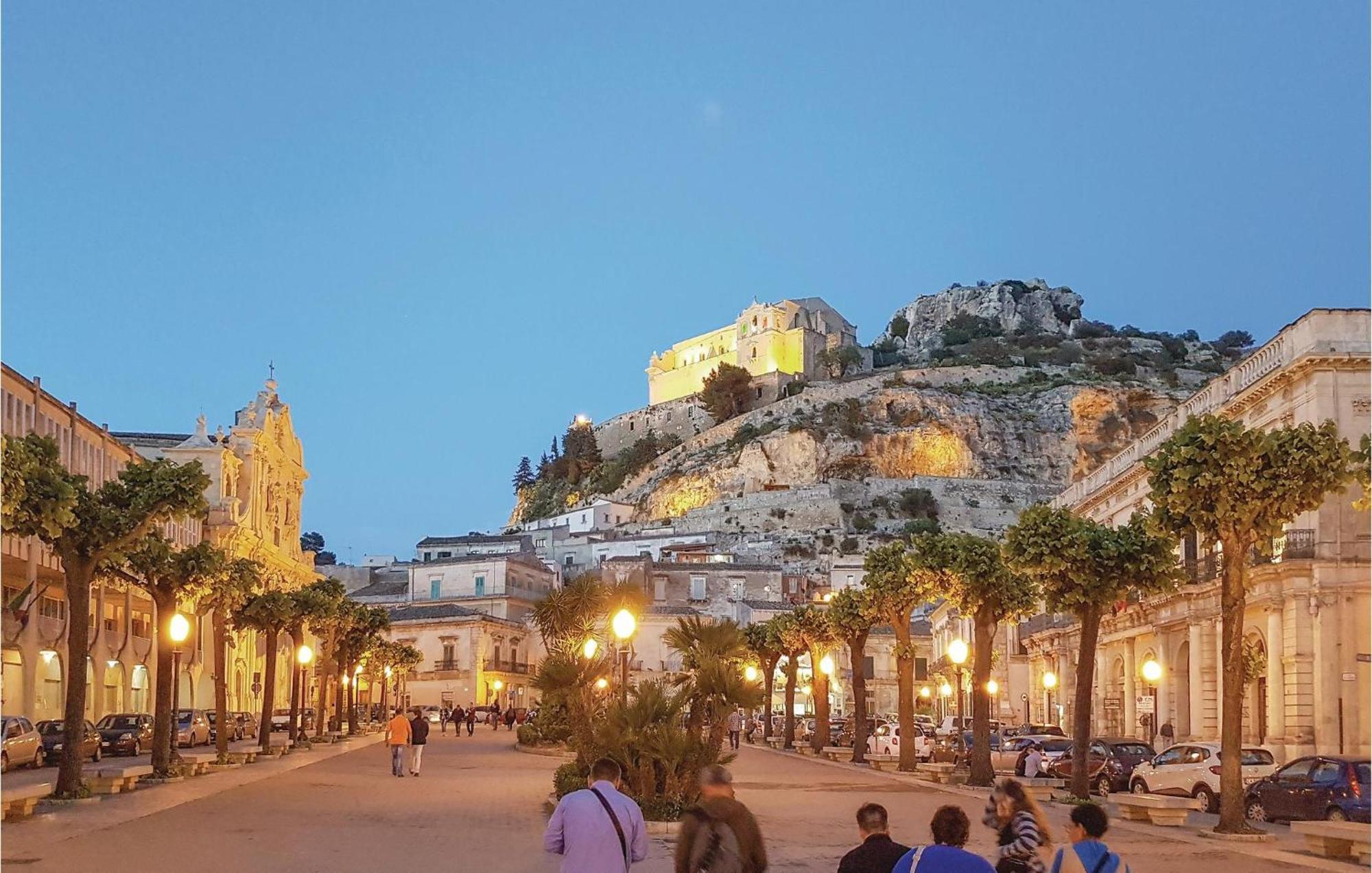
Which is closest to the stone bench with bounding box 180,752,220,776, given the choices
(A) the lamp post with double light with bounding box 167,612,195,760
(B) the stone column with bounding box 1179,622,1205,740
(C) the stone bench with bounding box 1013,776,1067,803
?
(A) the lamp post with double light with bounding box 167,612,195,760

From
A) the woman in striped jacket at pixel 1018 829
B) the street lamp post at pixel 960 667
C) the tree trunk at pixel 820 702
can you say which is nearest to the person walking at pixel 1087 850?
the woman in striped jacket at pixel 1018 829

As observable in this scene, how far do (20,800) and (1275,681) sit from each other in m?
30.2

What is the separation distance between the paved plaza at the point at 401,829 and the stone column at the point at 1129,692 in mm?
19519

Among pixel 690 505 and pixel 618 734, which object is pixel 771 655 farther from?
pixel 690 505

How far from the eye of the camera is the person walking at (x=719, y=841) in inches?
371

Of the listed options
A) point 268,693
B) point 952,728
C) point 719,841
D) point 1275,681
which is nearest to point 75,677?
point 719,841

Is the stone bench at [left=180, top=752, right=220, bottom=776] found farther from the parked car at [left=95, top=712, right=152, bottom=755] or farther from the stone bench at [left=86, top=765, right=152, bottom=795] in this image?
the parked car at [left=95, top=712, right=152, bottom=755]

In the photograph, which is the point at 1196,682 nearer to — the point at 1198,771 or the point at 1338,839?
the point at 1198,771

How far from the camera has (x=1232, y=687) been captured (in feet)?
75.9

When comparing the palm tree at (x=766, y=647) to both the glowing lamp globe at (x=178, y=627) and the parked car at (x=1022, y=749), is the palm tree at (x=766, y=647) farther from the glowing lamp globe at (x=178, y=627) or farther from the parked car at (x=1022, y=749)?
the glowing lamp globe at (x=178, y=627)

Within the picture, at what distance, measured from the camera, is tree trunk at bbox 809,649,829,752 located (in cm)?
5519

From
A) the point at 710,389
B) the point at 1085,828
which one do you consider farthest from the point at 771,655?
the point at 710,389

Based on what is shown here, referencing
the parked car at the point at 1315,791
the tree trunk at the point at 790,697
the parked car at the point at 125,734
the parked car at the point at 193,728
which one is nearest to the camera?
the parked car at the point at 1315,791

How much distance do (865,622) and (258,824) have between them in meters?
28.3
